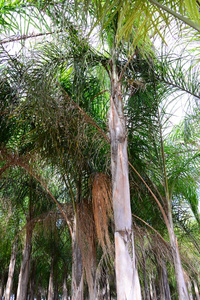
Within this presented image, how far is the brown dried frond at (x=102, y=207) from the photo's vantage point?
159 inches

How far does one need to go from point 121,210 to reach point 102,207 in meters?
1.46

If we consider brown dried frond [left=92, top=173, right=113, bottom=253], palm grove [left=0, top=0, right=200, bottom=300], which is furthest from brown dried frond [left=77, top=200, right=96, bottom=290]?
brown dried frond [left=92, top=173, right=113, bottom=253]

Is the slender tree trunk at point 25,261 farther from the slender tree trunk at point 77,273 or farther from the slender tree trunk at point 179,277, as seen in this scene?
the slender tree trunk at point 179,277

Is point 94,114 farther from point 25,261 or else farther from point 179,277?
point 25,261

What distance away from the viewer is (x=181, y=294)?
385cm

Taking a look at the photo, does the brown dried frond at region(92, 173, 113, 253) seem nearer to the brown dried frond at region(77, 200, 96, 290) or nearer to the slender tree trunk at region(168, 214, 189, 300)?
the brown dried frond at region(77, 200, 96, 290)

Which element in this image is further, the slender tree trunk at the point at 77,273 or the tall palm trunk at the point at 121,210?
the slender tree trunk at the point at 77,273

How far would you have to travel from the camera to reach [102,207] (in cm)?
421

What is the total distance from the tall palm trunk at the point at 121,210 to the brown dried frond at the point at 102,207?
1.32 m

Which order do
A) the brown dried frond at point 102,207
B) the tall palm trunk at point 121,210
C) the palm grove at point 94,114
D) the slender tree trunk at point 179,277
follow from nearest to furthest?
the tall palm trunk at point 121,210, the palm grove at point 94,114, the slender tree trunk at point 179,277, the brown dried frond at point 102,207

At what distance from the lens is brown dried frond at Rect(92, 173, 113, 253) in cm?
404

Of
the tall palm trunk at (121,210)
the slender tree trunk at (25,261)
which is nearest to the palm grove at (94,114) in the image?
the tall palm trunk at (121,210)

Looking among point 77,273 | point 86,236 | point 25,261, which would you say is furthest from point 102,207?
point 25,261

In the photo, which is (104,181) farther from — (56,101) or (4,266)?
(4,266)
